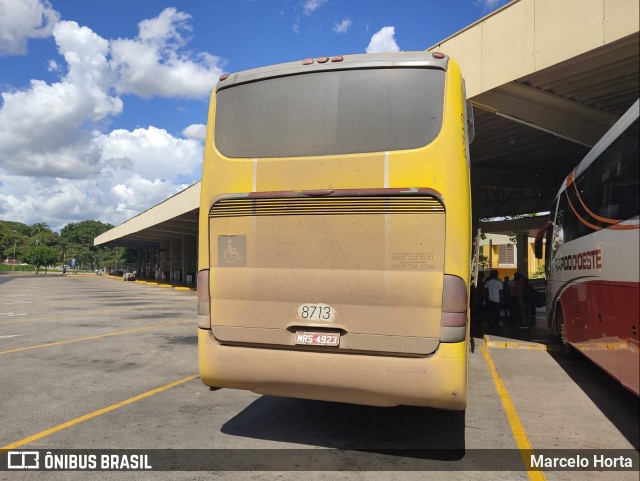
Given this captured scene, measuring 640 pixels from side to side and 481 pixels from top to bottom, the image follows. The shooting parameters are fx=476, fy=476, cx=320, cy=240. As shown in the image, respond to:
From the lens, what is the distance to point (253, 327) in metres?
4.72

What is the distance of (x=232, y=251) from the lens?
4844 mm

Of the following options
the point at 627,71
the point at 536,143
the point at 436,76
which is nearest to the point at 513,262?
the point at 536,143

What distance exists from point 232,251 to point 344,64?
2.20 meters

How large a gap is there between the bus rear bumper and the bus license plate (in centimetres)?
10

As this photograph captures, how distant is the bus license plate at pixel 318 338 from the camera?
4.46 m

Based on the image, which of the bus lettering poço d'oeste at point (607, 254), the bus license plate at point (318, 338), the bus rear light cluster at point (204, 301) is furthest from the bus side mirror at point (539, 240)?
the bus rear light cluster at point (204, 301)

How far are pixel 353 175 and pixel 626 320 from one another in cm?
359

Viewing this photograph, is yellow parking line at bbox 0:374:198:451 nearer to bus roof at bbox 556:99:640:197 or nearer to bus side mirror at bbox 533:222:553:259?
bus roof at bbox 556:99:640:197

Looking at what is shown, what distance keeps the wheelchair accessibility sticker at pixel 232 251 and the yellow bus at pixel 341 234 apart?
0.04 ft

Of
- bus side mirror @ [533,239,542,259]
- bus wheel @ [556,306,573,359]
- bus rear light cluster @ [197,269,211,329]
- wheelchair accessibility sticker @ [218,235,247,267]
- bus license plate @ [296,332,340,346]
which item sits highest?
bus side mirror @ [533,239,542,259]

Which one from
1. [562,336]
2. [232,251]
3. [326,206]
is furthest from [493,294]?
[232,251]

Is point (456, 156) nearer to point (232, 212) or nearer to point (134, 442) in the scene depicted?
point (232, 212)

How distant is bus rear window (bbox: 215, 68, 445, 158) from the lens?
448cm

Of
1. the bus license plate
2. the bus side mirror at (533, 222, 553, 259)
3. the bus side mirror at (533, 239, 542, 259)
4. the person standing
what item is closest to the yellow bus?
the bus license plate
